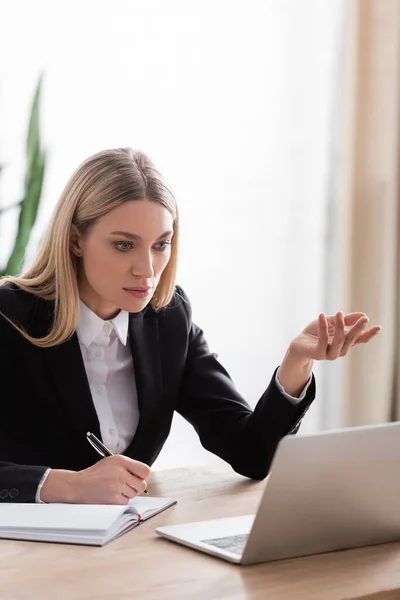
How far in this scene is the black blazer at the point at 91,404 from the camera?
181cm

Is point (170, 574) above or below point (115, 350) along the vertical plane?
below

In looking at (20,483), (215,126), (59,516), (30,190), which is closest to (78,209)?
(20,483)

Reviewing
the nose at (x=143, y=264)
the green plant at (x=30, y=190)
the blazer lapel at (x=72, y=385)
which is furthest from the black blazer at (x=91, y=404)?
the green plant at (x=30, y=190)

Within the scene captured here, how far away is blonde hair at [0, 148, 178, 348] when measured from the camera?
1.81 metres

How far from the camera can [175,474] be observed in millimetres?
1750

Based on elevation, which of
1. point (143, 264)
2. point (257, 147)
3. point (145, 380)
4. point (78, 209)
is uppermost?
point (257, 147)

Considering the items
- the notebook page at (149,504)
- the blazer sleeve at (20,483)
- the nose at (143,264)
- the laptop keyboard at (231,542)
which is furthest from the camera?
the nose at (143,264)

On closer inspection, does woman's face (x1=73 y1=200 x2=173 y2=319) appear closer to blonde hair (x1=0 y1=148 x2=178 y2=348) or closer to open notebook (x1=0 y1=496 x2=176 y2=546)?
blonde hair (x1=0 y1=148 x2=178 y2=348)

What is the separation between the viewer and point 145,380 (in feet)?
6.27

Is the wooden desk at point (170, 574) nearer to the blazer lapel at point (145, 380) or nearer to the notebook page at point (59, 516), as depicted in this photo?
the notebook page at point (59, 516)

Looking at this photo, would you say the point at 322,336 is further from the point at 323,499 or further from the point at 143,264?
the point at 323,499

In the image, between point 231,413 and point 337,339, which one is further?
point 231,413

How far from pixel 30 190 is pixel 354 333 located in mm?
1575

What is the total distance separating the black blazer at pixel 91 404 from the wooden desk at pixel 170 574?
0.52 meters
